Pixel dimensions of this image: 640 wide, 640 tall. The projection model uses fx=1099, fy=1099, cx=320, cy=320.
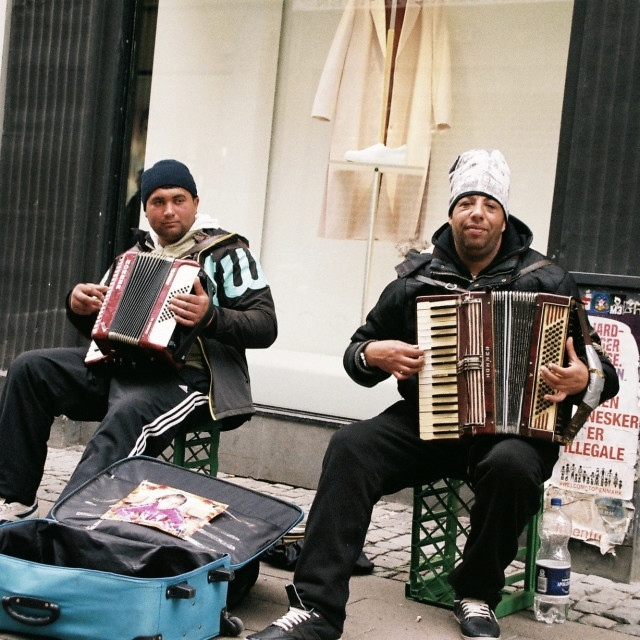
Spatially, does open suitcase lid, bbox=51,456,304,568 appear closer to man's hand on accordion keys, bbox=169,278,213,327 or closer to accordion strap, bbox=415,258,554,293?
man's hand on accordion keys, bbox=169,278,213,327

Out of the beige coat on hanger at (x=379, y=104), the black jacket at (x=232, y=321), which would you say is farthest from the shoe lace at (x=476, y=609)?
the beige coat on hanger at (x=379, y=104)

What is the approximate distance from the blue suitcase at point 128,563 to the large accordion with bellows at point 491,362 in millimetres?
640

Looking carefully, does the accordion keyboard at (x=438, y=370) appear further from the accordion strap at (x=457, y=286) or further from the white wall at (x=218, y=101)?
the white wall at (x=218, y=101)

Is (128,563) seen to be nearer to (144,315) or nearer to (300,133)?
(144,315)

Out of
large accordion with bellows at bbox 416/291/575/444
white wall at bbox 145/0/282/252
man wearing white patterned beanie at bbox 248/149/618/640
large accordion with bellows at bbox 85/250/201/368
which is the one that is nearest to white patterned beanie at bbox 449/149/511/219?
man wearing white patterned beanie at bbox 248/149/618/640

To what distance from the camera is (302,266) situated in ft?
20.4

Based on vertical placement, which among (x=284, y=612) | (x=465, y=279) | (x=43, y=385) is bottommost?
(x=284, y=612)

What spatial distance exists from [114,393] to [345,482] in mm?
1131

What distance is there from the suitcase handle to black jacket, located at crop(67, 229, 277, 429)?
3.96ft

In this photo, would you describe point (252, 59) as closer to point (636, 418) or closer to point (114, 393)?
point (114, 393)

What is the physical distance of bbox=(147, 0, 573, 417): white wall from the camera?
5.60m

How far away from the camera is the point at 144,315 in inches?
163

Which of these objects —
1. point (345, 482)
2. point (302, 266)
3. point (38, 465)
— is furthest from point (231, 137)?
point (345, 482)

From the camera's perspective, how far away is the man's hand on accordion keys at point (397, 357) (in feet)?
11.7
